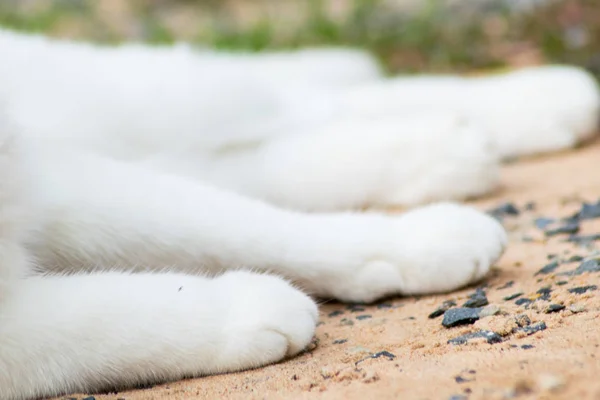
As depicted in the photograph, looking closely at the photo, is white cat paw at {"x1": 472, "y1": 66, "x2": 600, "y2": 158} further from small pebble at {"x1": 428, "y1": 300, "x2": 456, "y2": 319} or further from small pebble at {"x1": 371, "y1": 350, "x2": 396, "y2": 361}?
small pebble at {"x1": 371, "y1": 350, "x2": 396, "y2": 361}

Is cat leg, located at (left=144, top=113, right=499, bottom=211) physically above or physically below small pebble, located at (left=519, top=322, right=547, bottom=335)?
below

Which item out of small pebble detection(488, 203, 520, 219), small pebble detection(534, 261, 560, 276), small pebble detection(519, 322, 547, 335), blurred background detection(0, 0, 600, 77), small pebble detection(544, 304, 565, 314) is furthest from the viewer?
blurred background detection(0, 0, 600, 77)

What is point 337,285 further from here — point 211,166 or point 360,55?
point 360,55

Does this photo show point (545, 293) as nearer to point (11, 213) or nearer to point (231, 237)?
point (231, 237)

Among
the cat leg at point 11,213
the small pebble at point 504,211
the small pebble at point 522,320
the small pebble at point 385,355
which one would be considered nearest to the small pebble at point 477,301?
the small pebble at point 522,320

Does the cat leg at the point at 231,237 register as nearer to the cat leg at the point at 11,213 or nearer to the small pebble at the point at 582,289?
the cat leg at the point at 11,213

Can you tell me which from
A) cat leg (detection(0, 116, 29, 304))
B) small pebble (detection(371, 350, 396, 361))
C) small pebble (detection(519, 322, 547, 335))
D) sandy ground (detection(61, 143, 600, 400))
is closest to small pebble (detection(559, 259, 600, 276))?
sandy ground (detection(61, 143, 600, 400))

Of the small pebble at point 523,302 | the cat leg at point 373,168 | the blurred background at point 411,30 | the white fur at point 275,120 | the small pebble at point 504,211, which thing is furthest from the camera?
the blurred background at point 411,30

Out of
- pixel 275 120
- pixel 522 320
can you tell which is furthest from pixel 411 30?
pixel 522 320
